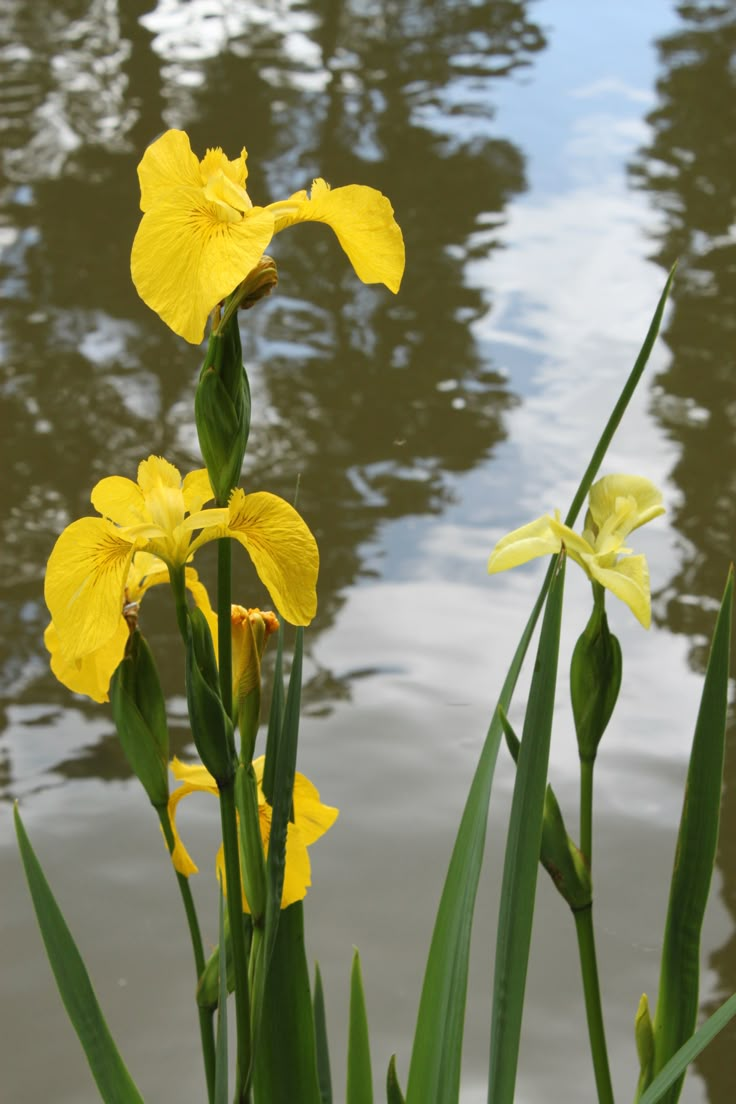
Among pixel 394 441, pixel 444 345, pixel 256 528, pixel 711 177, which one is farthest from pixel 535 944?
pixel 711 177

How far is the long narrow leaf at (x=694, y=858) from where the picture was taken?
0.46 metres

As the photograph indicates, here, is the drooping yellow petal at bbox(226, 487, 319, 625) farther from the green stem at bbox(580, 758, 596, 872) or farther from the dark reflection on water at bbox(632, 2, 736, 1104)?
the dark reflection on water at bbox(632, 2, 736, 1104)

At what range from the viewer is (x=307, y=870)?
18.9 inches

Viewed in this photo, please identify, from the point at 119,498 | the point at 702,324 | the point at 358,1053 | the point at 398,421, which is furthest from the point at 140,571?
the point at 702,324

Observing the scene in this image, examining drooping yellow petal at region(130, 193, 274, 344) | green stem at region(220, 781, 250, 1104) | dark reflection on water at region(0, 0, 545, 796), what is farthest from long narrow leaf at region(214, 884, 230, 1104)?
dark reflection on water at region(0, 0, 545, 796)

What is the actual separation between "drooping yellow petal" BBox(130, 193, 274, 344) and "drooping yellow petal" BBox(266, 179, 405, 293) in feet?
0.10

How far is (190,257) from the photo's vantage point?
0.38m

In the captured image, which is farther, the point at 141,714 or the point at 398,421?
the point at 398,421

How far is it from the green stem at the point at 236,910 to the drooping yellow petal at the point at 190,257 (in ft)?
0.47

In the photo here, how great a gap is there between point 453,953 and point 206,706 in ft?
0.50

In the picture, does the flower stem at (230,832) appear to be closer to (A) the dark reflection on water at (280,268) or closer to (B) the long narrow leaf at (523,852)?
(B) the long narrow leaf at (523,852)

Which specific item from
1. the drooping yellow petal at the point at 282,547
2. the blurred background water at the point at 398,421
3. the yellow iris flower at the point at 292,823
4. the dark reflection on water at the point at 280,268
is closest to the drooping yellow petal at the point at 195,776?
the yellow iris flower at the point at 292,823

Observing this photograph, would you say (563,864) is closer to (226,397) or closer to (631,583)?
(631,583)

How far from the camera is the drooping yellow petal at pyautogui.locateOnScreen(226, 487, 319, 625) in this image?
40cm
